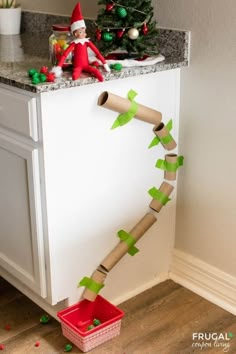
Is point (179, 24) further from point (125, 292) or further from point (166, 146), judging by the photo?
point (125, 292)

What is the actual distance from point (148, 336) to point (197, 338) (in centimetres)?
18

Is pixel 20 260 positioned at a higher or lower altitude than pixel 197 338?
higher

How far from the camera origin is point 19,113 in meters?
1.80

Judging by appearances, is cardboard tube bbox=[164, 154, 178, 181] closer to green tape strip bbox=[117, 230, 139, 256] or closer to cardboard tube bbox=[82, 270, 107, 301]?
green tape strip bbox=[117, 230, 139, 256]

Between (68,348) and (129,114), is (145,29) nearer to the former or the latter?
(129,114)

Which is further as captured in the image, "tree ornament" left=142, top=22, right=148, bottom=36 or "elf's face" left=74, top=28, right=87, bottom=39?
"tree ornament" left=142, top=22, right=148, bottom=36

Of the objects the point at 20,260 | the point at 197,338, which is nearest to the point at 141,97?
the point at 20,260

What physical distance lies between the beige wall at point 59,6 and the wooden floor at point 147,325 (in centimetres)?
125

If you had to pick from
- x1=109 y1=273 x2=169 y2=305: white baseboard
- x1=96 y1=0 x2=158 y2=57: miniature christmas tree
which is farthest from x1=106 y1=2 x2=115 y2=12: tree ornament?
x1=109 y1=273 x2=169 y2=305: white baseboard

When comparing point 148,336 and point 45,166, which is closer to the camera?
point 45,166

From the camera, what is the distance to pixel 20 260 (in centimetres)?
210

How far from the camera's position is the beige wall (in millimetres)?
2400

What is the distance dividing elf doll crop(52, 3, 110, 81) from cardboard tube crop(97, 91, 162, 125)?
82 mm

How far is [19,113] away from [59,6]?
0.98m
